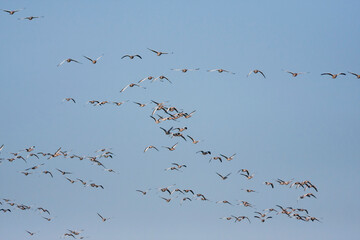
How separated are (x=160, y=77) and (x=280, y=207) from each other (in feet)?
82.7

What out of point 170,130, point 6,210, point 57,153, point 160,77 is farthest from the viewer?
point 6,210

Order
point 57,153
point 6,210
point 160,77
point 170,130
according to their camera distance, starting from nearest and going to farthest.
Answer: point 160,77, point 170,130, point 57,153, point 6,210

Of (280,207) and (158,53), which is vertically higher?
(158,53)

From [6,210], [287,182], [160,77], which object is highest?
[160,77]

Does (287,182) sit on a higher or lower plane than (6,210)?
higher

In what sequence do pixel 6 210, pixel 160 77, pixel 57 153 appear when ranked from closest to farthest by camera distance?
pixel 160 77 < pixel 57 153 < pixel 6 210

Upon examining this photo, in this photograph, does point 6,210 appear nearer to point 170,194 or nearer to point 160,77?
point 170,194

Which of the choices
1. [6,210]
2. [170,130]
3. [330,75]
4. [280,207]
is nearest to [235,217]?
[280,207]

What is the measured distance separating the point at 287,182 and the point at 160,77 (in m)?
20.3

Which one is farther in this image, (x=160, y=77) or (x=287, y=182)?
(x=287, y=182)

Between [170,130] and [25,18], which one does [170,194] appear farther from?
[25,18]

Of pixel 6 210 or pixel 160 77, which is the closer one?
pixel 160 77

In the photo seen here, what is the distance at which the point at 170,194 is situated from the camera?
266ft

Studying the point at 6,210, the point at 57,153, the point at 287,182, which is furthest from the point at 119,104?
the point at 6,210
